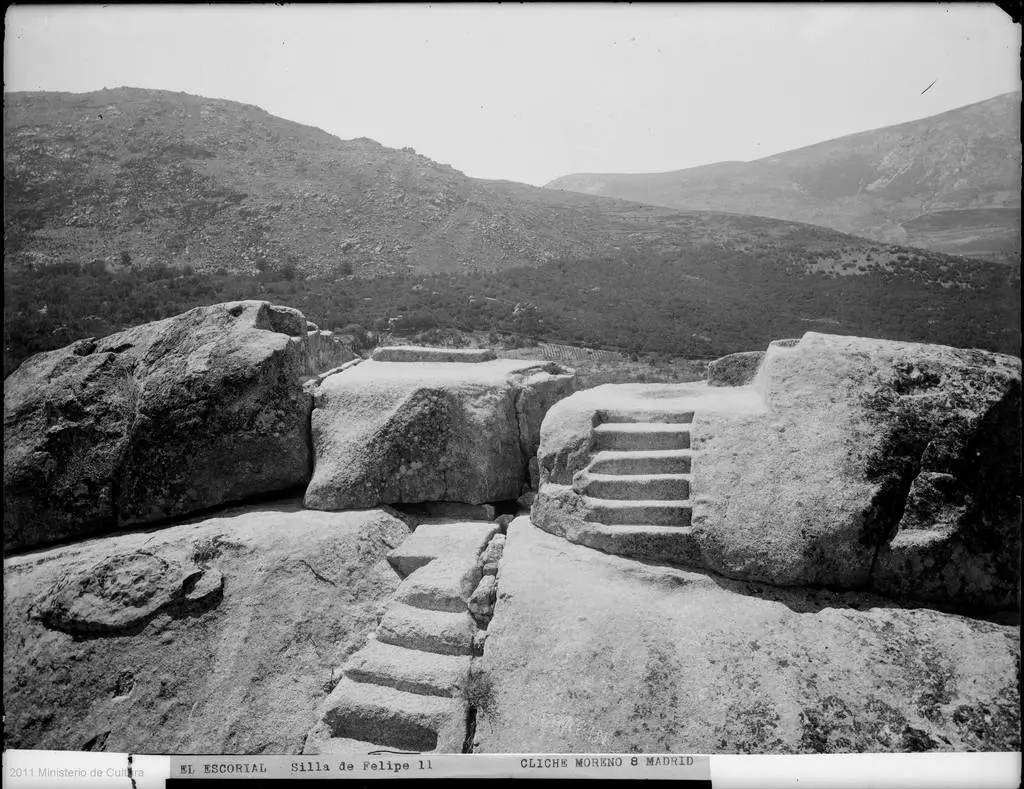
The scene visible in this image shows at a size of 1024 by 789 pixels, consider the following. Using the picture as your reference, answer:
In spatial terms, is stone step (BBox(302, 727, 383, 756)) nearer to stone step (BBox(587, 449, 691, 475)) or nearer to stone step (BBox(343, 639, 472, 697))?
stone step (BBox(343, 639, 472, 697))

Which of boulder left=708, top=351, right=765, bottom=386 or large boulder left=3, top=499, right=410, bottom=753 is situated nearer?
large boulder left=3, top=499, right=410, bottom=753

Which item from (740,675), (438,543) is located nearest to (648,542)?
(740,675)

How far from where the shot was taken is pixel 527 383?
219 inches

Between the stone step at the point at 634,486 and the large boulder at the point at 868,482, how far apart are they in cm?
11

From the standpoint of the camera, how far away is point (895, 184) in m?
8.01

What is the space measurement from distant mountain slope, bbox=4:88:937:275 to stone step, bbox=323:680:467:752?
4.74 m

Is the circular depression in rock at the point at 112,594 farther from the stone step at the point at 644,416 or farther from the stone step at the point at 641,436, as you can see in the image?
the stone step at the point at 644,416

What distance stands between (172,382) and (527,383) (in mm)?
3333

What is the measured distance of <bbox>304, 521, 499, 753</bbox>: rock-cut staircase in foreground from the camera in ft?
11.5

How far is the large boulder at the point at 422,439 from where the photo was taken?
5031 millimetres

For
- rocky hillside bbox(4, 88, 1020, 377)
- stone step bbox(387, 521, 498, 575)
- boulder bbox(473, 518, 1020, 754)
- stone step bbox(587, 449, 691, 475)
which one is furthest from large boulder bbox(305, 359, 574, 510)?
rocky hillside bbox(4, 88, 1020, 377)

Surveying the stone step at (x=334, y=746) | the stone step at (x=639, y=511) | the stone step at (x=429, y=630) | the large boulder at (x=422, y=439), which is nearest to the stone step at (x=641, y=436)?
the stone step at (x=639, y=511)

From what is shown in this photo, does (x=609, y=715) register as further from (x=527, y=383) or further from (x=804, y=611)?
(x=527, y=383)

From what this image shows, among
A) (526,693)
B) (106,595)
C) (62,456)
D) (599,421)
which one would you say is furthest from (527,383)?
(62,456)
